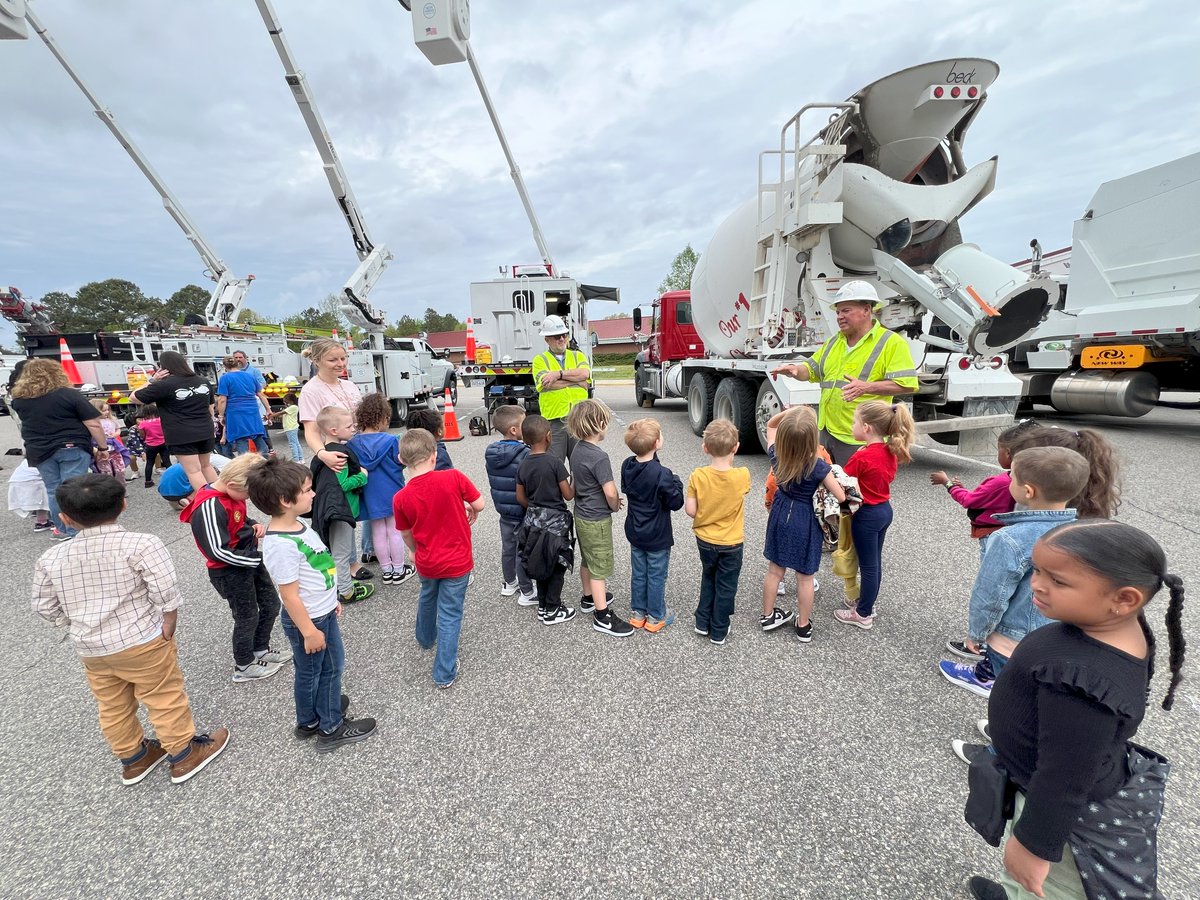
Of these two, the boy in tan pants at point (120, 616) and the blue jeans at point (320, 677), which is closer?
the boy in tan pants at point (120, 616)

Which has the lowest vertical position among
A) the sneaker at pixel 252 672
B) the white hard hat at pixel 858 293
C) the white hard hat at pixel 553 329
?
the sneaker at pixel 252 672

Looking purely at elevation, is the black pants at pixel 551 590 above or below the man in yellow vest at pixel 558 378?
below

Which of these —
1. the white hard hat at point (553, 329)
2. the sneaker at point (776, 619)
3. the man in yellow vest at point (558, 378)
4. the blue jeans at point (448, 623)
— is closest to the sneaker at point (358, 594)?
the blue jeans at point (448, 623)

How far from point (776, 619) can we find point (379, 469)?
2.66 meters

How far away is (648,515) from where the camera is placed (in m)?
2.79

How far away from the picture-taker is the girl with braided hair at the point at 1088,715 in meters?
1.02

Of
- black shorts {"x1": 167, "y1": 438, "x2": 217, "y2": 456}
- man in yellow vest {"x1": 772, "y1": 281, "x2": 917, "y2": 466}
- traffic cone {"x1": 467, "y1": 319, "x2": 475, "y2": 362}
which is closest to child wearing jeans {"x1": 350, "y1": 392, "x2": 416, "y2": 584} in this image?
black shorts {"x1": 167, "y1": 438, "x2": 217, "y2": 456}

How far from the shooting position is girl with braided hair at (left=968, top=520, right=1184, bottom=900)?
3.34 feet

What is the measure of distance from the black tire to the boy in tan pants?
582 centimetres

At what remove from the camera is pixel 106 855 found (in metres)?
1.70

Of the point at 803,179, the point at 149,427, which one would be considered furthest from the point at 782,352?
the point at 149,427

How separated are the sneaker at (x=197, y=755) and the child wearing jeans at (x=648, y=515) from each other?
198 centimetres

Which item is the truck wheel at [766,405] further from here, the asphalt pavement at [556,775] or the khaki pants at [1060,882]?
the khaki pants at [1060,882]

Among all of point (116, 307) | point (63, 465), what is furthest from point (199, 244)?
point (116, 307)
